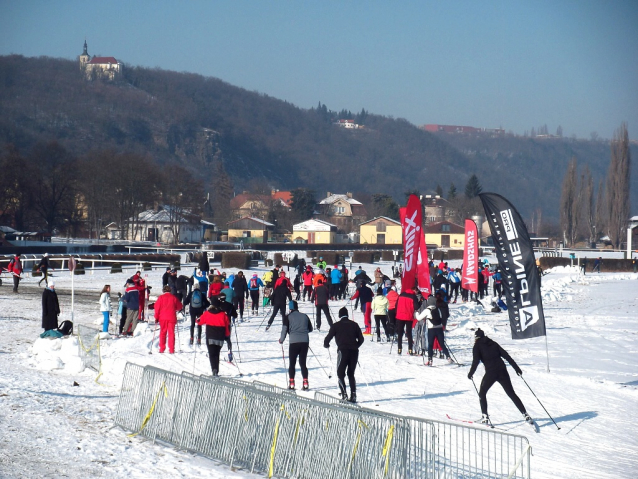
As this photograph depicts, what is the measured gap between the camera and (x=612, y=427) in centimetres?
1114

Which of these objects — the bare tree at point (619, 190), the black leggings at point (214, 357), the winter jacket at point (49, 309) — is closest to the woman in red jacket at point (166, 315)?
the black leggings at point (214, 357)

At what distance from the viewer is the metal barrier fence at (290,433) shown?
7754mm

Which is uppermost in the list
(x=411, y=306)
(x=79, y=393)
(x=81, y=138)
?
(x=81, y=138)

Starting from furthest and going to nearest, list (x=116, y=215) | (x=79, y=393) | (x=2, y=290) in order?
(x=116, y=215), (x=2, y=290), (x=79, y=393)

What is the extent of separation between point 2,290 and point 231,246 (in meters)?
45.1

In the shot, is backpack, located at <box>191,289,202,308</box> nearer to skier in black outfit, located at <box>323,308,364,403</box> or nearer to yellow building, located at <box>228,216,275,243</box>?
skier in black outfit, located at <box>323,308,364,403</box>

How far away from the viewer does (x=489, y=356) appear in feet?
34.9

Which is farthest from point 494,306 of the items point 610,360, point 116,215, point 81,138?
point 81,138

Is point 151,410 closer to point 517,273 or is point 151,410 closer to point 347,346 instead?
point 347,346

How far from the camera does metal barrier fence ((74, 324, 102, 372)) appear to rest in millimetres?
14781

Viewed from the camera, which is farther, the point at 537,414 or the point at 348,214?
the point at 348,214

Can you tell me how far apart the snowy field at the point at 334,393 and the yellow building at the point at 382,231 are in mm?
90393

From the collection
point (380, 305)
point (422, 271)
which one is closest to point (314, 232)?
point (422, 271)

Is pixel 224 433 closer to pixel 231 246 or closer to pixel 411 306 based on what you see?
pixel 411 306
